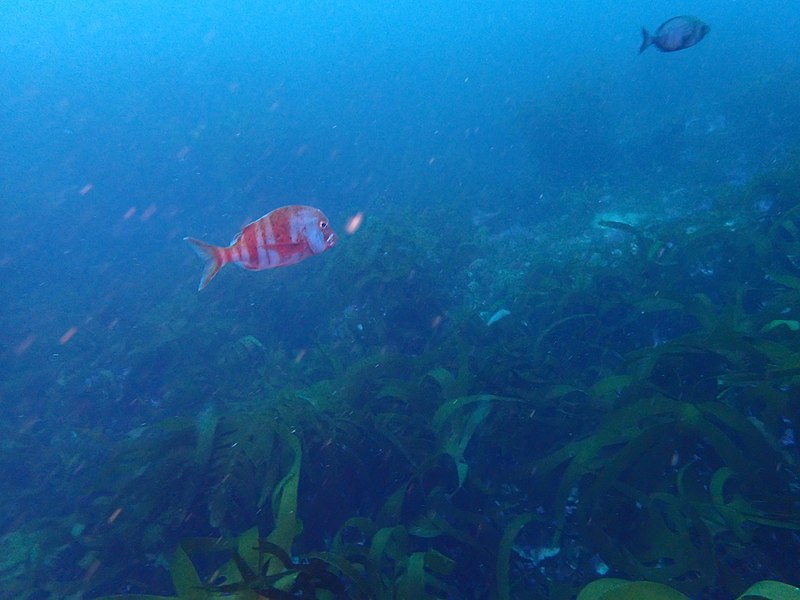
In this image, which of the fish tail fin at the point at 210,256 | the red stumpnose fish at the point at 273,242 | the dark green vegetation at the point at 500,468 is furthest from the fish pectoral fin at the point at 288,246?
the dark green vegetation at the point at 500,468

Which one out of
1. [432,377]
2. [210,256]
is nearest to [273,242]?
[210,256]

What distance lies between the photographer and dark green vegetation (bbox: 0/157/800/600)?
90.8 inches

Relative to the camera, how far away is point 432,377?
4277 mm

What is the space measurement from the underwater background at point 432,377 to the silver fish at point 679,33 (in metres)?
2.51

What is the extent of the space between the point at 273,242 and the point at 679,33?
6.15 m

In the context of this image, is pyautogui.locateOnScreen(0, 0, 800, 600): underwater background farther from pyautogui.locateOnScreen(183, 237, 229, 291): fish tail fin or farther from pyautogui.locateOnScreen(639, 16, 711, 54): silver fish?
pyautogui.locateOnScreen(639, 16, 711, 54): silver fish

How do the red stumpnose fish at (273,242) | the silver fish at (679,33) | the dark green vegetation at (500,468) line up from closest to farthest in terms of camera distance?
the dark green vegetation at (500,468), the red stumpnose fish at (273,242), the silver fish at (679,33)

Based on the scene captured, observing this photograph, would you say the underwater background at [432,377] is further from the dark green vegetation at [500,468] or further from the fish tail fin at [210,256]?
the fish tail fin at [210,256]

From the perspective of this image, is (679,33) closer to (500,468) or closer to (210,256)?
(500,468)

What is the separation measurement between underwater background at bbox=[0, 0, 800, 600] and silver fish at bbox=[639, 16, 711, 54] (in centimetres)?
251

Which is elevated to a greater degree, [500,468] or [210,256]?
[210,256]

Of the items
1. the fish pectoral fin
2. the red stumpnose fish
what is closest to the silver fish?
the red stumpnose fish

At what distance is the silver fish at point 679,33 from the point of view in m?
5.41

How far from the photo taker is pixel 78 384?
26.7 ft
